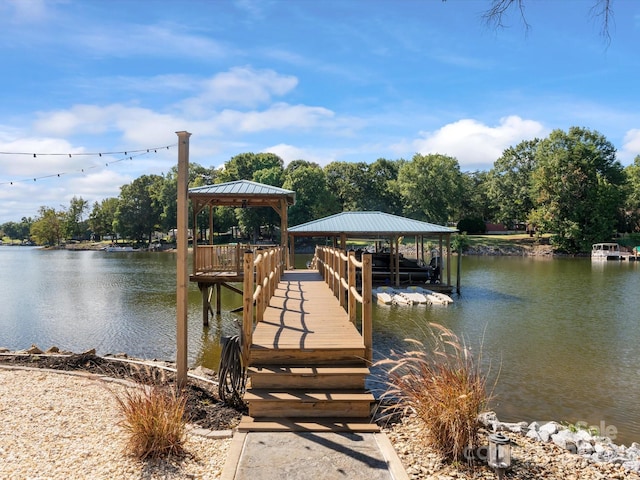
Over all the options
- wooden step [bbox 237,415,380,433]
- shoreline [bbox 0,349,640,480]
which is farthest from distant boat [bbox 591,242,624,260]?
wooden step [bbox 237,415,380,433]

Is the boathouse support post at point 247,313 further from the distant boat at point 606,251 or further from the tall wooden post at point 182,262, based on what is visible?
the distant boat at point 606,251

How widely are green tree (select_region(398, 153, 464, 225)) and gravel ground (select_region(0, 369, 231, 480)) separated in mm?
55962

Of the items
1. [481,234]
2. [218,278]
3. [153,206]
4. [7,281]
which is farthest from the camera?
[153,206]

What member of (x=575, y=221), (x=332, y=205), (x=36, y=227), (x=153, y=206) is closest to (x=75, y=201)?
(x=36, y=227)

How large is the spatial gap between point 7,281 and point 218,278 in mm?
22555

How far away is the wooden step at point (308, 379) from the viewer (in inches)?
217

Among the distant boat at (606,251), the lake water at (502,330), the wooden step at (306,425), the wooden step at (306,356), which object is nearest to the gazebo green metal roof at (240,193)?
the lake water at (502,330)

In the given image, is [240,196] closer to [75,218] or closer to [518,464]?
[518,464]

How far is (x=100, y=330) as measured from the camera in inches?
590

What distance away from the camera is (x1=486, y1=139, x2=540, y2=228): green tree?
215 feet

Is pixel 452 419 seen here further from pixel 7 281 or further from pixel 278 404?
pixel 7 281

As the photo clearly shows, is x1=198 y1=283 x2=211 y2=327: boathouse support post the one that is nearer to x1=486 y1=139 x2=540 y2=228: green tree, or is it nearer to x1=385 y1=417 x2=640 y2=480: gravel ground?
x1=385 y1=417 x2=640 y2=480: gravel ground

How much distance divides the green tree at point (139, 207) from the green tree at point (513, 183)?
1989 inches

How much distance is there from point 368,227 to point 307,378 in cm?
1754
